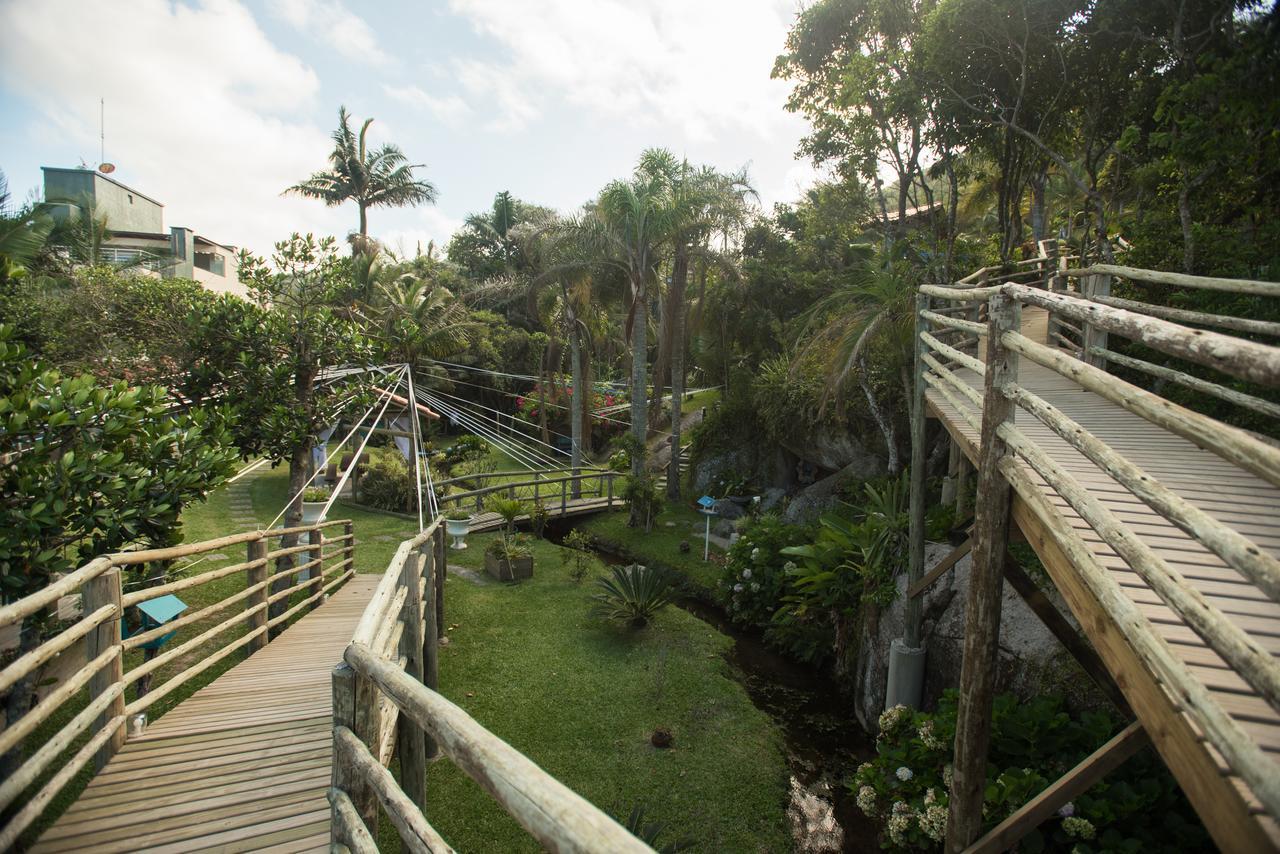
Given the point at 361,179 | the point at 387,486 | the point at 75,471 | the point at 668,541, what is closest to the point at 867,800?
the point at 75,471

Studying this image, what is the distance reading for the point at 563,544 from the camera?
14.2 m

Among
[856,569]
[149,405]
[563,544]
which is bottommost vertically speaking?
[563,544]

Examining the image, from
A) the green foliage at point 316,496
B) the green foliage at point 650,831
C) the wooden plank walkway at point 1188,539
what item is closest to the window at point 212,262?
the green foliage at point 316,496

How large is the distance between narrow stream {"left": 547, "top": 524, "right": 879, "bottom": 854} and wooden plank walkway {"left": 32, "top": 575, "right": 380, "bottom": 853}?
3.80 meters

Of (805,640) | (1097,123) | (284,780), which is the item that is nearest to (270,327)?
(284,780)

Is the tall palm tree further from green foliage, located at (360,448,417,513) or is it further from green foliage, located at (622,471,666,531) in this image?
green foliage, located at (360,448,417,513)

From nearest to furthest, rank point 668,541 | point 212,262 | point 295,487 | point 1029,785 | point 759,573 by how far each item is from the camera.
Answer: point 1029,785 < point 295,487 < point 759,573 < point 668,541 < point 212,262

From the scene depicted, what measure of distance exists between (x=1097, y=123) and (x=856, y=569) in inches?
275

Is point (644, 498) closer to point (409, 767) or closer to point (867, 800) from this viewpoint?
point (867, 800)

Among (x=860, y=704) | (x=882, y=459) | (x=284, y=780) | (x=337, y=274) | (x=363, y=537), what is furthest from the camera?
(x=363, y=537)

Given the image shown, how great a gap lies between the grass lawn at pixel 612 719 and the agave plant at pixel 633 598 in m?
0.18

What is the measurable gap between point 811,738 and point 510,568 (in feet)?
19.0

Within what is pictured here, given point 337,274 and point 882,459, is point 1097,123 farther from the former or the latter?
point 337,274

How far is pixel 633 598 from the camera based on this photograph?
29.2ft
